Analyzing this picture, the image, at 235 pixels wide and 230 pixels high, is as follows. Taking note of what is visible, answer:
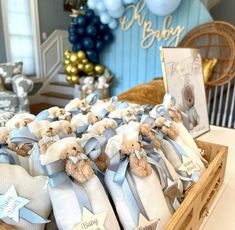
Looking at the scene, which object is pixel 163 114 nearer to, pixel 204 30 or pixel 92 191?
pixel 92 191

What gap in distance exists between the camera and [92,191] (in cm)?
49

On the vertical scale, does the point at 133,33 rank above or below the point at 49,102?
above

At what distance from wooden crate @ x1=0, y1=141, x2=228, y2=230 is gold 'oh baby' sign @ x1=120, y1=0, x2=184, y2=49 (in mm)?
2702

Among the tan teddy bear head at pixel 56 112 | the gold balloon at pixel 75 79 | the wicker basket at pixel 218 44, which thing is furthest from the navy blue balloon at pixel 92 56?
the tan teddy bear head at pixel 56 112

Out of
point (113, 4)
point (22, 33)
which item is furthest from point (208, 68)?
point (22, 33)

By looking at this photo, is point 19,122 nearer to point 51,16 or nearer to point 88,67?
point 88,67

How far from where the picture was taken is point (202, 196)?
0.64 metres

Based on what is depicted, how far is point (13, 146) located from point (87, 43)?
332 cm

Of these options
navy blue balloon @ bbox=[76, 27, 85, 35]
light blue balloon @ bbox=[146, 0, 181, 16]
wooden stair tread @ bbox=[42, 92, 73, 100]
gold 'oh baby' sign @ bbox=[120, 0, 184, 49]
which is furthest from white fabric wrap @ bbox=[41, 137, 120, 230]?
wooden stair tread @ bbox=[42, 92, 73, 100]

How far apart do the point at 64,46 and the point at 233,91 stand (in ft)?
11.3

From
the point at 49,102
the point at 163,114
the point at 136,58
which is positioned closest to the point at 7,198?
the point at 163,114

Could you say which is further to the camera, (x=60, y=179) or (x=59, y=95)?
(x=59, y=95)

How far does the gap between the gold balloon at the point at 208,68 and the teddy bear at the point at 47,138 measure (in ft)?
8.03

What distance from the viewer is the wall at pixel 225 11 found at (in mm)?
4094
